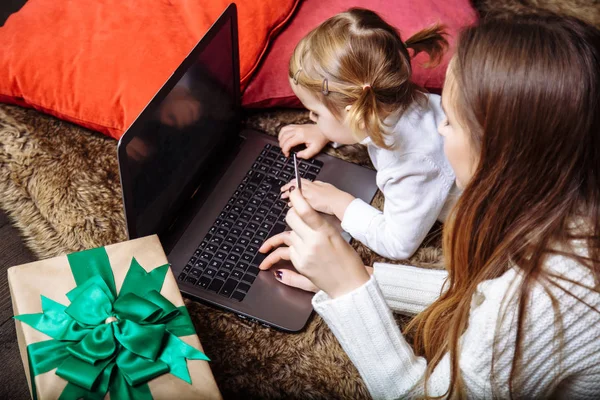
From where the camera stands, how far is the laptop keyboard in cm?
103

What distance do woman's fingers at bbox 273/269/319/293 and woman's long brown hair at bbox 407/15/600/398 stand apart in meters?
0.25

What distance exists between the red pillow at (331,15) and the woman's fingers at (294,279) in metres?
0.38

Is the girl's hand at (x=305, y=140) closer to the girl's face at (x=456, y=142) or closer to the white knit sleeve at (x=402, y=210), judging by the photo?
the white knit sleeve at (x=402, y=210)

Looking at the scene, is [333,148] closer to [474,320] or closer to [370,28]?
[370,28]

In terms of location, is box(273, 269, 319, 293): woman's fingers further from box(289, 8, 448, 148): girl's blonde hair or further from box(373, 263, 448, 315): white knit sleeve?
box(289, 8, 448, 148): girl's blonde hair

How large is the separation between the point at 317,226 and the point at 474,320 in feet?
0.81

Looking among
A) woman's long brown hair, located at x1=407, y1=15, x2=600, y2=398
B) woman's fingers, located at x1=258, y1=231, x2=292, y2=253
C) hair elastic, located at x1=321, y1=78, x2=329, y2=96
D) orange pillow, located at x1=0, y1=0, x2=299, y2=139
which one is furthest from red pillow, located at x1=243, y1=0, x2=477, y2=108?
woman's long brown hair, located at x1=407, y1=15, x2=600, y2=398

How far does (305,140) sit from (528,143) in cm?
51

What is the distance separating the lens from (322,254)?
883mm

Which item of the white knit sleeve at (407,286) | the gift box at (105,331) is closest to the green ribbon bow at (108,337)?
the gift box at (105,331)

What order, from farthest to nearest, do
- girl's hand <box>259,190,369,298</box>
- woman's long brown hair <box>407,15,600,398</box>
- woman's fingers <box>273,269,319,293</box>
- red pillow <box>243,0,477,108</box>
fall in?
1. red pillow <box>243,0,477,108</box>
2. woman's fingers <box>273,269,319,293</box>
3. girl's hand <box>259,190,369,298</box>
4. woman's long brown hair <box>407,15,600,398</box>

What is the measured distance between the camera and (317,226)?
0.89 metres

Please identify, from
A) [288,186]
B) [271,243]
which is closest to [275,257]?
Answer: [271,243]

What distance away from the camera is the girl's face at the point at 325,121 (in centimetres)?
112
